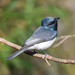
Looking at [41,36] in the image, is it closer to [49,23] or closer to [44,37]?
[44,37]

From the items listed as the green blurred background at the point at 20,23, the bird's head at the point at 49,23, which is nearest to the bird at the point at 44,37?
the bird's head at the point at 49,23

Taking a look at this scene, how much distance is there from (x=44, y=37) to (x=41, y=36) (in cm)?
4

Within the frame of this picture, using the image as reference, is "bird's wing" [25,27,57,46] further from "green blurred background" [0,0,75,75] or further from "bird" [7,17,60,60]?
"green blurred background" [0,0,75,75]

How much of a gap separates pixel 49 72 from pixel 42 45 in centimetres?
177

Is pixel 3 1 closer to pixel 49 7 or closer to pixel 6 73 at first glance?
pixel 49 7

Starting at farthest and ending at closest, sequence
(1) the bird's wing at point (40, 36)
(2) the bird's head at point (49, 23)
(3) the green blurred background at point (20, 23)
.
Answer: (3) the green blurred background at point (20, 23) → (2) the bird's head at point (49, 23) → (1) the bird's wing at point (40, 36)

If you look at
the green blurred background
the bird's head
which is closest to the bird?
the bird's head

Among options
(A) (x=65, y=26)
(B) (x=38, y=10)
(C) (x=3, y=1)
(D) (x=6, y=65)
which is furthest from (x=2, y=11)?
(A) (x=65, y=26)

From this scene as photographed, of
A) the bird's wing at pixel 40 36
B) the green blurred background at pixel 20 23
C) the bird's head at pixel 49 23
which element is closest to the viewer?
the bird's wing at pixel 40 36

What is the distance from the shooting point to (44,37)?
3102mm

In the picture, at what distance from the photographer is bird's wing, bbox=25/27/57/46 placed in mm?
2907

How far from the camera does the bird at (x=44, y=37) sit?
2.88 metres

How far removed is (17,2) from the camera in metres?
3.92

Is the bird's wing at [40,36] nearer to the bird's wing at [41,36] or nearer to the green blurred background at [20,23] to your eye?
the bird's wing at [41,36]
